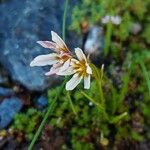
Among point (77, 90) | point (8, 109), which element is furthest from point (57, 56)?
point (8, 109)

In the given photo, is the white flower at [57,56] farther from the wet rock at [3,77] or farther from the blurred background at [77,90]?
the wet rock at [3,77]

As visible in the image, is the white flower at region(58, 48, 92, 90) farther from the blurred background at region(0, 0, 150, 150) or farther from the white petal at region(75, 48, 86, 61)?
the blurred background at region(0, 0, 150, 150)

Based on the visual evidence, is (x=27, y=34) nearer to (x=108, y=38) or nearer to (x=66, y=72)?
(x=108, y=38)

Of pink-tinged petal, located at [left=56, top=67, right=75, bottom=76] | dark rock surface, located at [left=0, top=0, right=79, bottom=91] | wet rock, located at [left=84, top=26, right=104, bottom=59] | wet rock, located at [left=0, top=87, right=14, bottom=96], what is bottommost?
wet rock, located at [left=84, top=26, right=104, bottom=59]

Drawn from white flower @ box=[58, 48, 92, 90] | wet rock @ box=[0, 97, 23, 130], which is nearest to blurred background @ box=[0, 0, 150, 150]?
wet rock @ box=[0, 97, 23, 130]

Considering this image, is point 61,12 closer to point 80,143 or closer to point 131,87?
point 131,87

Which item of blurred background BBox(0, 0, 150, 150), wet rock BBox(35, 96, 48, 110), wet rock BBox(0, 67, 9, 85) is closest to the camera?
blurred background BBox(0, 0, 150, 150)

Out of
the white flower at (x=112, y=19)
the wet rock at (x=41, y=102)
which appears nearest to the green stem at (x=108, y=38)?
the white flower at (x=112, y=19)

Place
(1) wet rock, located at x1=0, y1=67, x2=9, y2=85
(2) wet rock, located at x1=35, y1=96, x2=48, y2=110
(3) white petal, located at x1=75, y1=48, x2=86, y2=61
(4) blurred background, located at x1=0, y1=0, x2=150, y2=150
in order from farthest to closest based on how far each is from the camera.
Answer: (1) wet rock, located at x1=0, y1=67, x2=9, y2=85 < (2) wet rock, located at x1=35, y1=96, x2=48, y2=110 < (4) blurred background, located at x1=0, y1=0, x2=150, y2=150 < (3) white petal, located at x1=75, y1=48, x2=86, y2=61
